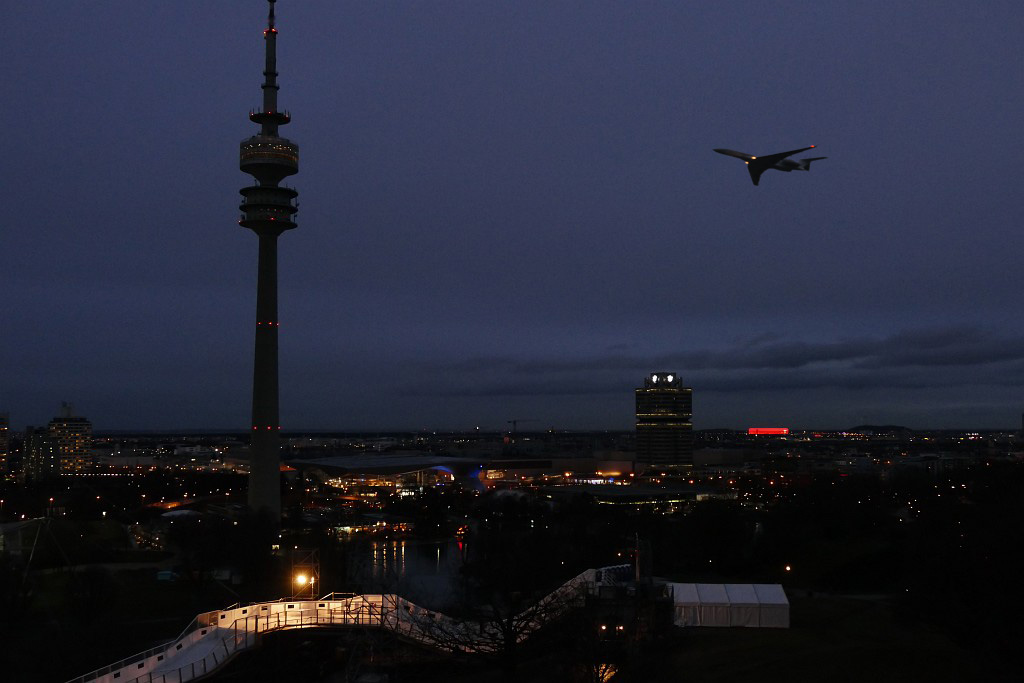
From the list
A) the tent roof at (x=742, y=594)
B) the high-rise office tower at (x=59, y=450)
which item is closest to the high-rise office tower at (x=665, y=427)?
the high-rise office tower at (x=59, y=450)

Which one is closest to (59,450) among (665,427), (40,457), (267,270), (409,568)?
(40,457)

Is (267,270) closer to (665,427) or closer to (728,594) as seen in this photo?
(728,594)

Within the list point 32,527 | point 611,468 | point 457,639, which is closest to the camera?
point 457,639

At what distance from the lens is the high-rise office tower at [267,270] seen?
6022 centimetres

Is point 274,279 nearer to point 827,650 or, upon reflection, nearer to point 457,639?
point 457,639

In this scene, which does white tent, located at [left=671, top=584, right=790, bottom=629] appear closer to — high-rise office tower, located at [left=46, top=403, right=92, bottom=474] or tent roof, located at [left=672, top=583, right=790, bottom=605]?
tent roof, located at [left=672, top=583, right=790, bottom=605]

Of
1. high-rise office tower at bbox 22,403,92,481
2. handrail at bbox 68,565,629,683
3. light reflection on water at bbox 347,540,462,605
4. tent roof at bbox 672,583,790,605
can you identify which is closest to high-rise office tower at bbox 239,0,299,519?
light reflection on water at bbox 347,540,462,605

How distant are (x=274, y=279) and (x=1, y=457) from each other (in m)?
116

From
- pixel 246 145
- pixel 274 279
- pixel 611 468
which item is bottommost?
pixel 611 468

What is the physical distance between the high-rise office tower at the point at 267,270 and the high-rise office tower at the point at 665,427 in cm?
9045

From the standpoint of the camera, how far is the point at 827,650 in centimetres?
2181

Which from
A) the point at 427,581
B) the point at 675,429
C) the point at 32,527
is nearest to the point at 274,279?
the point at 32,527

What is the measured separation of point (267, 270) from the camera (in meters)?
61.0

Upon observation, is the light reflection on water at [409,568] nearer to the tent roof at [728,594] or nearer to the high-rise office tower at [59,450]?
the tent roof at [728,594]
